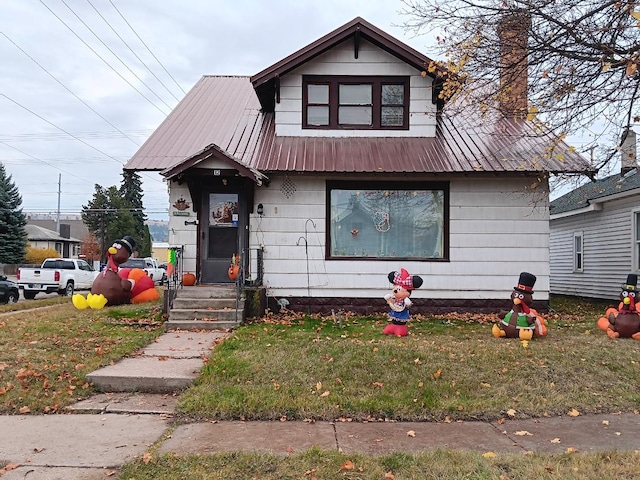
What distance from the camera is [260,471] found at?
438 centimetres

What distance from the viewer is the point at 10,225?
4556 cm

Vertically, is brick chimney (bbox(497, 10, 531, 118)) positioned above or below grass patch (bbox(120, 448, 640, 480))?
above

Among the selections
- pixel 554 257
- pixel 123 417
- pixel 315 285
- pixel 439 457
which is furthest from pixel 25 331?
pixel 554 257

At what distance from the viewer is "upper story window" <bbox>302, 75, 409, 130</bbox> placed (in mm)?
13414

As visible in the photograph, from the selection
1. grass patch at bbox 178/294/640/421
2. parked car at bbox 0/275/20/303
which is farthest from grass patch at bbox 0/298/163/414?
parked car at bbox 0/275/20/303

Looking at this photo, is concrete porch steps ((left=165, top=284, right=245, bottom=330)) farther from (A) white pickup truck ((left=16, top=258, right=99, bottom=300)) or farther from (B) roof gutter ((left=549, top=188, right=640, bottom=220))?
(A) white pickup truck ((left=16, top=258, right=99, bottom=300))

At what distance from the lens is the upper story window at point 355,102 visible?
528 inches

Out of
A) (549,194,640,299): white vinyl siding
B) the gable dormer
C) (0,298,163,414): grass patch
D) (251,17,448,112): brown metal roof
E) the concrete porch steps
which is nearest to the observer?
(0,298,163,414): grass patch

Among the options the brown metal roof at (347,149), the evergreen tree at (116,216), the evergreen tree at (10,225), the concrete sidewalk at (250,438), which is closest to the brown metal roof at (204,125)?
the brown metal roof at (347,149)

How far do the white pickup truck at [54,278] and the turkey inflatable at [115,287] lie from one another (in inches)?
525

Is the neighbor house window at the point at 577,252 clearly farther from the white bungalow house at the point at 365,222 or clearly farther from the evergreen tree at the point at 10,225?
the evergreen tree at the point at 10,225

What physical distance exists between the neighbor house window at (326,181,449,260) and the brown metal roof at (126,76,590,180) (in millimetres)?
801

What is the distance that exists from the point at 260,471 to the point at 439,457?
5.03 ft

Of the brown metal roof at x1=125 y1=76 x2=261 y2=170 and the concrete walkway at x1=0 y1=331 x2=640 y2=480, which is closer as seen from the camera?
the concrete walkway at x1=0 y1=331 x2=640 y2=480
